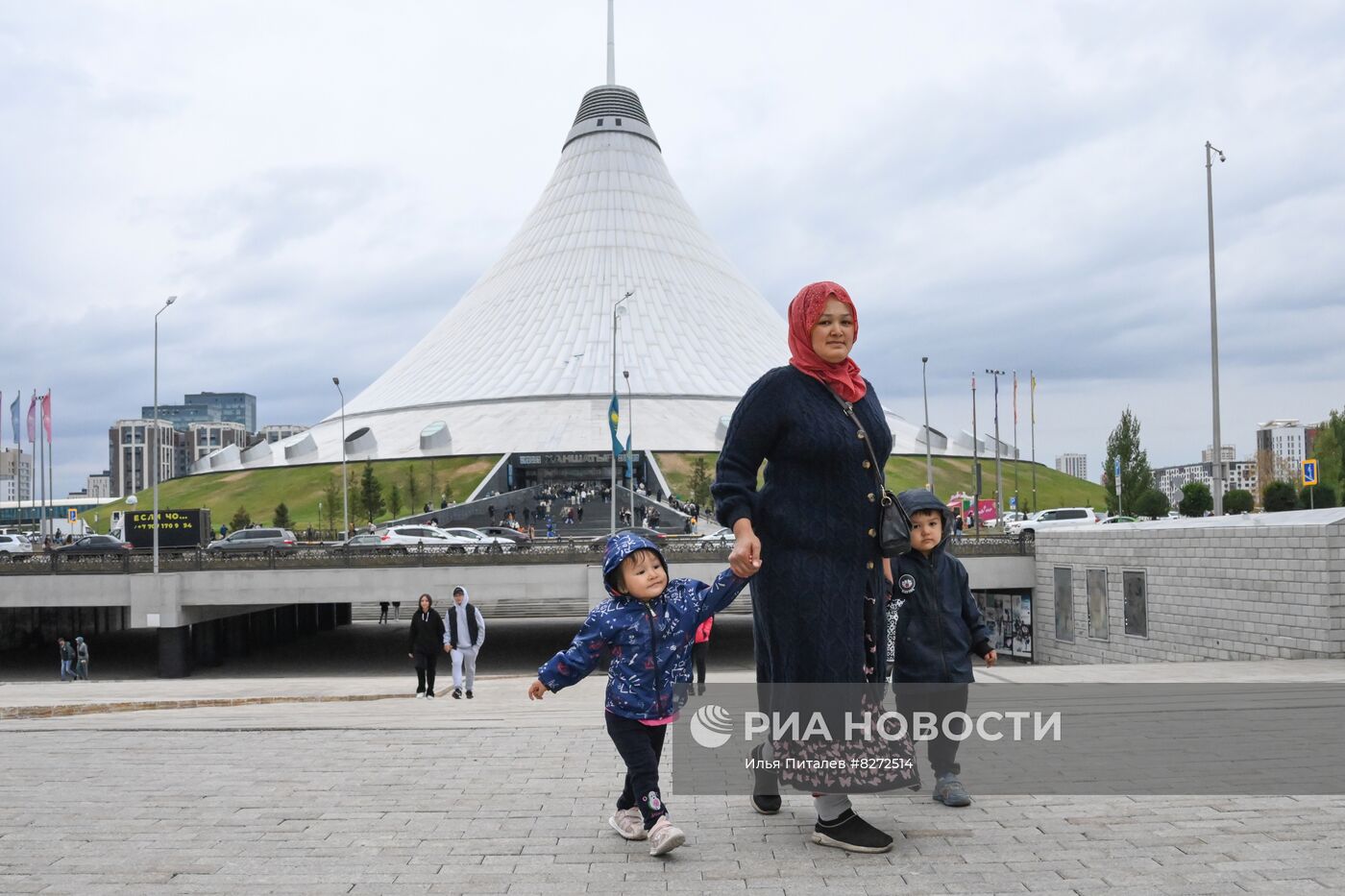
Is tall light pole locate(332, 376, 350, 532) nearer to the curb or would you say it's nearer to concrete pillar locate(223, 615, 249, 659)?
concrete pillar locate(223, 615, 249, 659)

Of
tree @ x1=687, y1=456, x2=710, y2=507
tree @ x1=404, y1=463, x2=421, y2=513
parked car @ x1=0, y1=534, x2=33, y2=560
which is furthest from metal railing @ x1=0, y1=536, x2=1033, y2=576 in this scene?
tree @ x1=404, y1=463, x2=421, y2=513

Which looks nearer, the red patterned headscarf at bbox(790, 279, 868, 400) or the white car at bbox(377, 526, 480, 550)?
the red patterned headscarf at bbox(790, 279, 868, 400)

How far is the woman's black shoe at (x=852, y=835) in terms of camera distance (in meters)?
3.22

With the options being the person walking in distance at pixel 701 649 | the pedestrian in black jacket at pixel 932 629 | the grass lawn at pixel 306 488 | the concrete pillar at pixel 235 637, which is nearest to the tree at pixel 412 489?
the grass lawn at pixel 306 488

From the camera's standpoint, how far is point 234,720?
6629 mm

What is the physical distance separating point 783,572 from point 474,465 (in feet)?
157

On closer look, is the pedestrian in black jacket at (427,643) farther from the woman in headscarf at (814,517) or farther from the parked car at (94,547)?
the parked car at (94,547)

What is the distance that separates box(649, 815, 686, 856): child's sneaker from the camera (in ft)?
10.3

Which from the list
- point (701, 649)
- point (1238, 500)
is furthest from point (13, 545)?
point (1238, 500)

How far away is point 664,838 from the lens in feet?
10.4

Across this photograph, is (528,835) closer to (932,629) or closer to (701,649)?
(932,629)

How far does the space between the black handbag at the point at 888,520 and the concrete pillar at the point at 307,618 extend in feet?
94.3

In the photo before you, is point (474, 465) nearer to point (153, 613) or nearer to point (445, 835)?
point (153, 613)

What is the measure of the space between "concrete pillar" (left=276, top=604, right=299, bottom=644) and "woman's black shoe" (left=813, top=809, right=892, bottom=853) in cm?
2677
